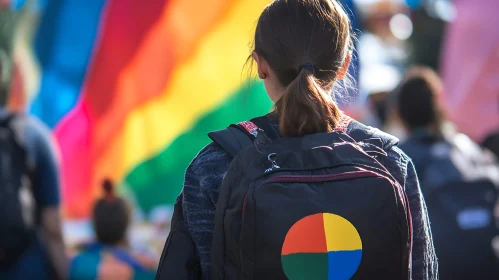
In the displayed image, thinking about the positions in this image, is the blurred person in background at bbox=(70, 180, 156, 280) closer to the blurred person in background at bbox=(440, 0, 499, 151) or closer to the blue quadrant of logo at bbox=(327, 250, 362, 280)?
the blue quadrant of logo at bbox=(327, 250, 362, 280)

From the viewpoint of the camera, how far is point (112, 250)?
11.7ft

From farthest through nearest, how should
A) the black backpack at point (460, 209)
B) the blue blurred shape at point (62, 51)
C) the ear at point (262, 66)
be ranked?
A: 1. the blue blurred shape at point (62, 51)
2. the black backpack at point (460, 209)
3. the ear at point (262, 66)

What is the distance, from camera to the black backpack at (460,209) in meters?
3.19

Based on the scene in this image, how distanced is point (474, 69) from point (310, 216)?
379 cm

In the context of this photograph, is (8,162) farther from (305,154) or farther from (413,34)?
(413,34)

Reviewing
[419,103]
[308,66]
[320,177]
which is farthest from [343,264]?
[419,103]

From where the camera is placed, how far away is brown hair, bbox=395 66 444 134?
11.3ft

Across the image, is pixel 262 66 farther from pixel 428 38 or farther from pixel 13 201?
pixel 428 38

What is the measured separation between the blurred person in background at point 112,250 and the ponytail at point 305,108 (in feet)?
6.31

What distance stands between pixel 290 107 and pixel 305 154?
0.11m

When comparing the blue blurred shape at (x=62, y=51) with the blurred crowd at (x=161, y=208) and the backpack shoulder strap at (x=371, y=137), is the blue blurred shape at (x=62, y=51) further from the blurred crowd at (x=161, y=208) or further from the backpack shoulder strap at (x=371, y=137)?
the backpack shoulder strap at (x=371, y=137)

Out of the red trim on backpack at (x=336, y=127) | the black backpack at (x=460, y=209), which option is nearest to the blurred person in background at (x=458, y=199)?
the black backpack at (x=460, y=209)

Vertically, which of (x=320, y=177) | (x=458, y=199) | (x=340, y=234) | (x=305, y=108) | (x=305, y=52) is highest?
(x=305, y=52)

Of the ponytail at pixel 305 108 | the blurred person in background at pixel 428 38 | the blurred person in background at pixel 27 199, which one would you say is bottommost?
the blurred person in background at pixel 428 38
